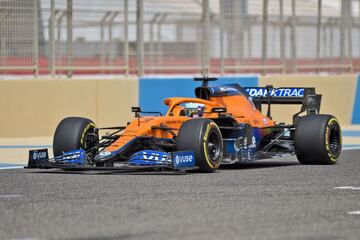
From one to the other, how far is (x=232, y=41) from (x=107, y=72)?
8.13 ft

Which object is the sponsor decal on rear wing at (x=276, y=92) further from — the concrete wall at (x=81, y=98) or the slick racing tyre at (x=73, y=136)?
the concrete wall at (x=81, y=98)

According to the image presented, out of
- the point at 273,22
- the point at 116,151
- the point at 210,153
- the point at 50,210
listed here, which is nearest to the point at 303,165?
the point at 210,153

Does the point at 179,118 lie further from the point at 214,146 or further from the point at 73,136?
the point at 73,136

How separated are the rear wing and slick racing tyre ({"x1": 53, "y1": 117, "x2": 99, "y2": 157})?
2.36m

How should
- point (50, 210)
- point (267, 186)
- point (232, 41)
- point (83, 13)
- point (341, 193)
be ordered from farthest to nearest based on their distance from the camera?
point (232, 41), point (83, 13), point (267, 186), point (341, 193), point (50, 210)

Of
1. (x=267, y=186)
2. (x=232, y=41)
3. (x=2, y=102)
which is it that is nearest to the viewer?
(x=267, y=186)

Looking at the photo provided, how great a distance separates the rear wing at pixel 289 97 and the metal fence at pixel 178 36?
197 inches

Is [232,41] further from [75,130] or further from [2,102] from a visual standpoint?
[75,130]

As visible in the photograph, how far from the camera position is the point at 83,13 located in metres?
18.9

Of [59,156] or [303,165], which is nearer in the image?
[59,156]

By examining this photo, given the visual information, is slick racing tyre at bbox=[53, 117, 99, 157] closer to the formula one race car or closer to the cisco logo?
the formula one race car

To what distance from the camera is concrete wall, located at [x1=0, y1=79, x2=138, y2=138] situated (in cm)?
1755

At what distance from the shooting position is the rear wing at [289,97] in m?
14.2

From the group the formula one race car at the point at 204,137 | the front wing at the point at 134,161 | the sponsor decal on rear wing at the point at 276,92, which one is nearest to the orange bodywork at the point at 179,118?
the formula one race car at the point at 204,137
